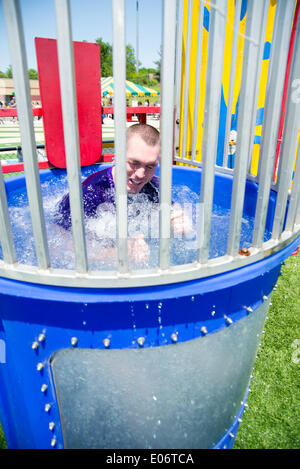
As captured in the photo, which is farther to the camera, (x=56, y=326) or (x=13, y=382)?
(x=13, y=382)

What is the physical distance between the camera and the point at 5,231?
915 millimetres

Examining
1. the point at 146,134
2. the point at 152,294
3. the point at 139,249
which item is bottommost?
the point at 139,249

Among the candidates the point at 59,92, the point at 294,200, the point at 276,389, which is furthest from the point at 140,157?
the point at 276,389

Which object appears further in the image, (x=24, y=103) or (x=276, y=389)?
(x=276, y=389)

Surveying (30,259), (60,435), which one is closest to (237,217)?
(60,435)

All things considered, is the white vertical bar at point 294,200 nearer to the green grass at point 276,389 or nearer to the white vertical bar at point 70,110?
the white vertical bar at point 70,110

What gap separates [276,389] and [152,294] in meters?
1.60

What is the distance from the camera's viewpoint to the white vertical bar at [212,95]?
0.79m

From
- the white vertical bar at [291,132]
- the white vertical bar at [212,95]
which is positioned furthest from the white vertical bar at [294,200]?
the white vertical bar at [212,95]

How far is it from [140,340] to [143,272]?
291 millimetres

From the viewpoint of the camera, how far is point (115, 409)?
1.26 m

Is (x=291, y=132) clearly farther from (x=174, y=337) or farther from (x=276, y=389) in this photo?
(x=276, y=389)

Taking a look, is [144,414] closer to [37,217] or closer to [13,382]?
[13,382]

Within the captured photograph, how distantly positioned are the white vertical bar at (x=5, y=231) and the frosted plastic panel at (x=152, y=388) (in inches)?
15.5
